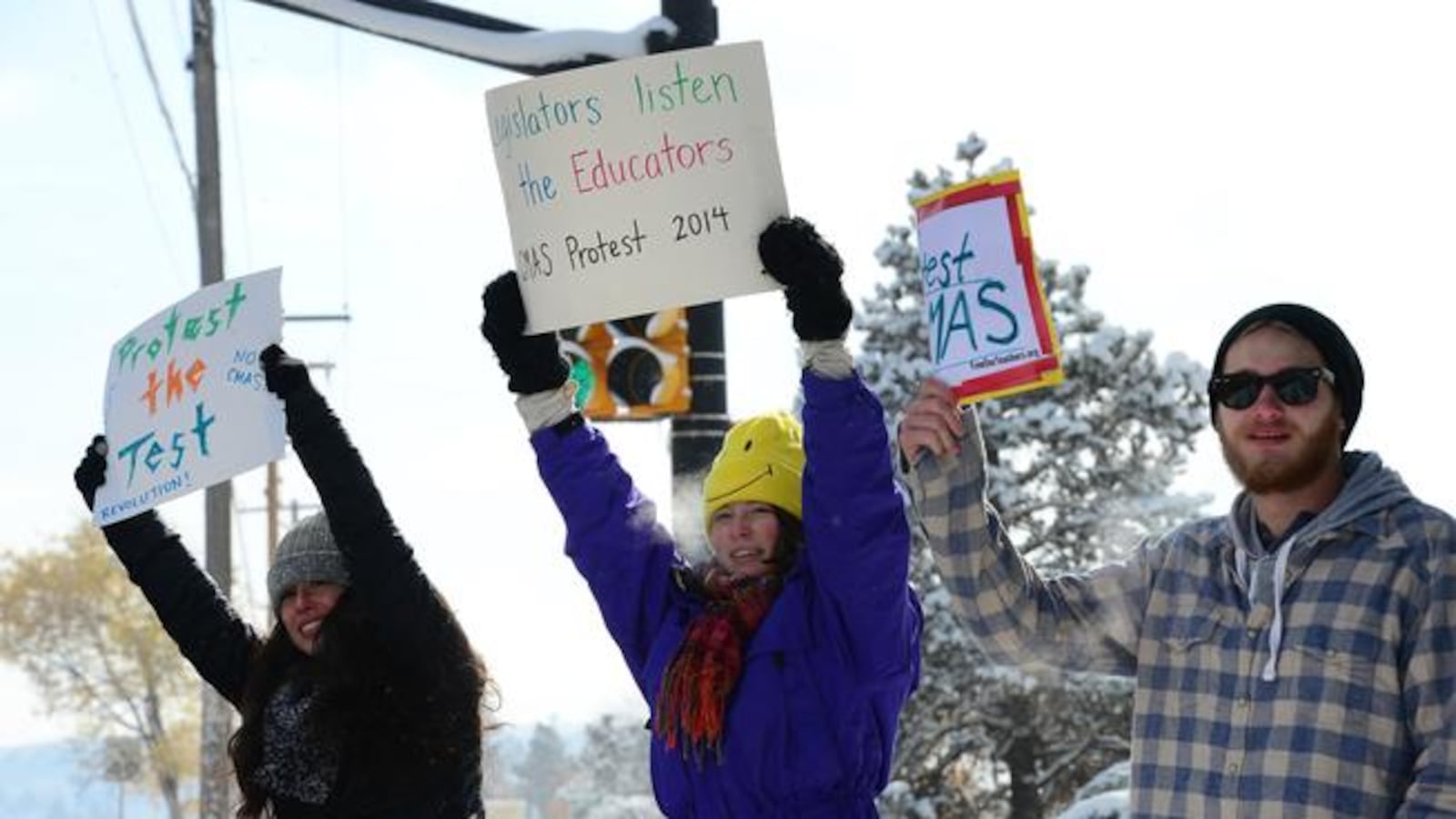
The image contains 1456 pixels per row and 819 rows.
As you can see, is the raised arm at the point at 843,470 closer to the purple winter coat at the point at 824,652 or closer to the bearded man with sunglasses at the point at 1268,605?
the purple winter coat at the point at 824,652

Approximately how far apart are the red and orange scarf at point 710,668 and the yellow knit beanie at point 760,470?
0.15 metres

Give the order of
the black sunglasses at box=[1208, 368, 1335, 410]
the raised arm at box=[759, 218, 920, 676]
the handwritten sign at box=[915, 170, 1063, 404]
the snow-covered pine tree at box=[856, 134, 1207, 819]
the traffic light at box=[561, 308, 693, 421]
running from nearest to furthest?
the black sunglasses at box=[1208, 368, 1335, 410] < the raised arm at box=[759, 218, 920, 676] < the handwritten sign at box=[915, 170, 1063, 404] < the traffic light at box=[561, 308, 693, 421] < the snow-covered pine tree at box=[856, 134, 1207, 819]

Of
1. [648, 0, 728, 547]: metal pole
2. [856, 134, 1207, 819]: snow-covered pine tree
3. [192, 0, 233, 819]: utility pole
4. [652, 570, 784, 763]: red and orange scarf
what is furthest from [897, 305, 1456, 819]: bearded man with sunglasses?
[856, 134, 1207, 819]: snow-covered pine tree

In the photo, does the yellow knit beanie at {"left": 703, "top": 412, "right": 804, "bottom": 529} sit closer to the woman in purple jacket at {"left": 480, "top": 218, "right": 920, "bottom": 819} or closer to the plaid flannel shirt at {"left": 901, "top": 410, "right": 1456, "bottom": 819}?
the woman in purple jacket at {"left": 480, "top": 218, "right": 920, "bottom": 819}

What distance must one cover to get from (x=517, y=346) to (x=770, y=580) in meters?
0.70

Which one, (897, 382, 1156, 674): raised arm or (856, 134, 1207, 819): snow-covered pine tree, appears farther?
(856, 134, 1207, 819): snow-covered pine tree

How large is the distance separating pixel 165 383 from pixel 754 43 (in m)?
1.88

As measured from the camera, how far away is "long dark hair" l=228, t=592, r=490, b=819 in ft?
14.5

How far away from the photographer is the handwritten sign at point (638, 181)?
4.14m

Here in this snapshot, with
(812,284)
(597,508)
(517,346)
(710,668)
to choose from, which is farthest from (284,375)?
(812,284)

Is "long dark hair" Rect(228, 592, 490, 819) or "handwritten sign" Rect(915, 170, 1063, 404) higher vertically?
"handwritten sign" Rect(915, 170, 1063, 404)

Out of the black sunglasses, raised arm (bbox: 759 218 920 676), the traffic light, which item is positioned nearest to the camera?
the black sunglasses

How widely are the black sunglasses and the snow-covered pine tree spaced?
52.5 feet

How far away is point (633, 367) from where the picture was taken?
24.7 ft
